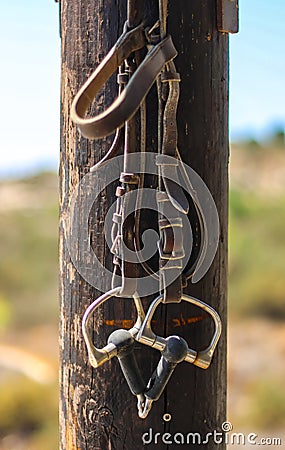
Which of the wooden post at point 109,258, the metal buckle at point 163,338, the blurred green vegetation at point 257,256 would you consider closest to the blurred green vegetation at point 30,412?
the blurred green vegetation at point 257,256

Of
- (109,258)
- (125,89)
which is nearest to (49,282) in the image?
(109,258)

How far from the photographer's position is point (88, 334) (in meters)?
1.25

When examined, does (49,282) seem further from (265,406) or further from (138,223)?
(138,223)

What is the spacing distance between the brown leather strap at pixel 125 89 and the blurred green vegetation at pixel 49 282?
5.62 m

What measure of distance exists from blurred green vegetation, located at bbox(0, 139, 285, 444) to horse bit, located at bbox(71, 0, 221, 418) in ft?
17.6

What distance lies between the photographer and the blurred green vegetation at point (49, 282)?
22.9 ft

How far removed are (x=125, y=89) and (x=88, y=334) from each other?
45 centimetres

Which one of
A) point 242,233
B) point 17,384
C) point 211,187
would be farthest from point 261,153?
point 211,187

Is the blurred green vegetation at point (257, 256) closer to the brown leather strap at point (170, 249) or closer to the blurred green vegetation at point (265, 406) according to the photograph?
the blurred green vegetation at point (265, 406)

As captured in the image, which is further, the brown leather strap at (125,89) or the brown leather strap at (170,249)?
the brown leather strap at (170,249)

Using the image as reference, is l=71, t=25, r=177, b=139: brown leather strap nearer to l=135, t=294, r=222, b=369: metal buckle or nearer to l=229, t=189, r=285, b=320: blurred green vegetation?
l=135, t=294, r=222, b=369: metal buckle

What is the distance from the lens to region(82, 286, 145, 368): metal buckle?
122 centimetres

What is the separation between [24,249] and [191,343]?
41.2 ft

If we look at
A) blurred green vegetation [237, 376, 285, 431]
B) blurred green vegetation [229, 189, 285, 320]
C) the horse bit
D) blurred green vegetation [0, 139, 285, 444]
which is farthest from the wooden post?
Answer: blurred green vegetation [229, 189, 285, 320]
